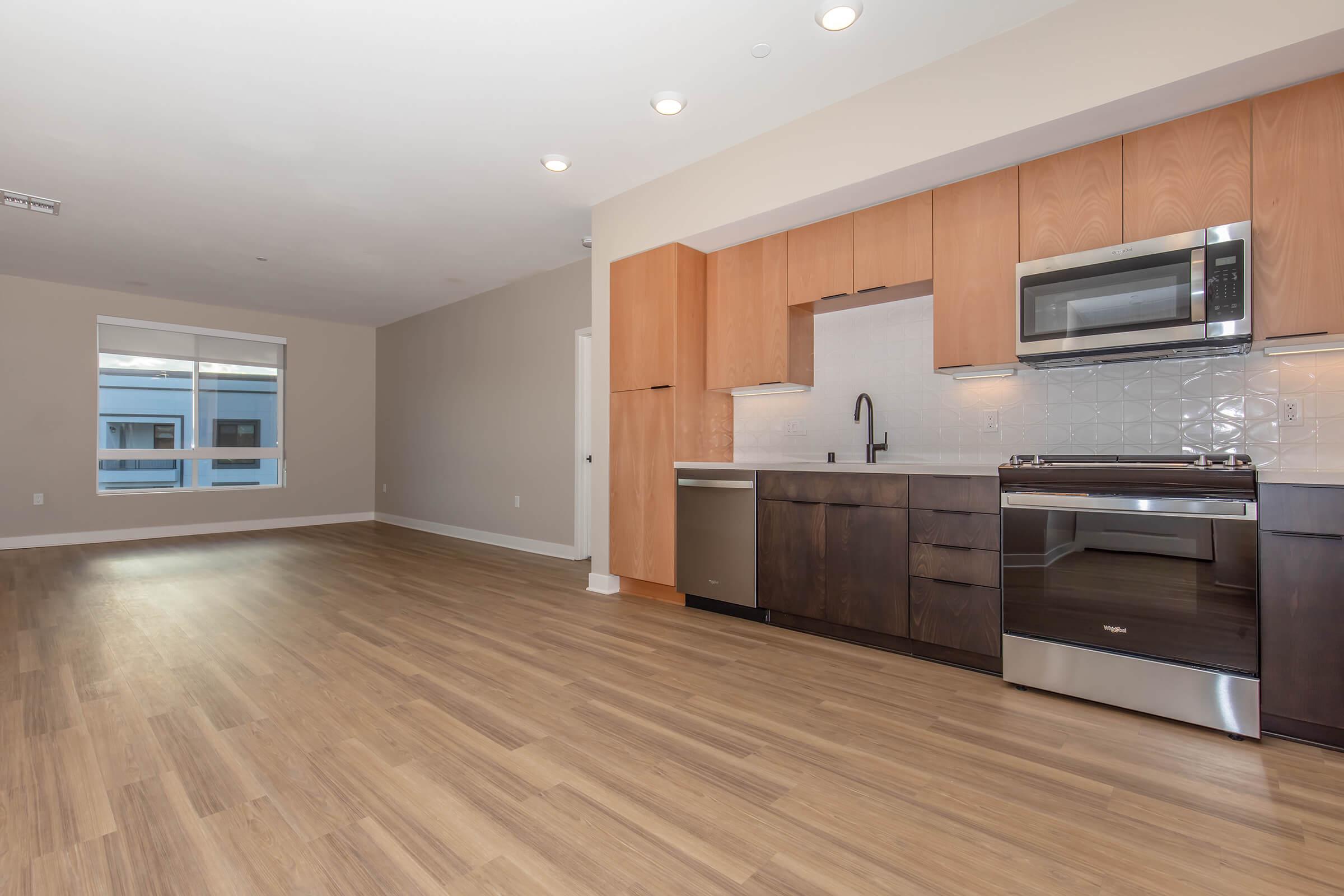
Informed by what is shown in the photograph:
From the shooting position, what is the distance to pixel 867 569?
3006 mm

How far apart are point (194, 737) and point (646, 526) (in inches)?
96.0

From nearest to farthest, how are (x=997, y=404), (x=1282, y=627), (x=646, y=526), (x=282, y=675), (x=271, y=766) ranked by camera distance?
(x=271, y=766), (x=1282, y=627), (x=282, y=675), (x=997, y=404), (x=646, y=526)

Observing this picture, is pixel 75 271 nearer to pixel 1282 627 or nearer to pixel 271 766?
pixel 271 766

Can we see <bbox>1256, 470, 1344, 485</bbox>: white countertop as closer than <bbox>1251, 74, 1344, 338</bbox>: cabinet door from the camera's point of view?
Yes

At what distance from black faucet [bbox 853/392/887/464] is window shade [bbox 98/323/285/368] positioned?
734 cm

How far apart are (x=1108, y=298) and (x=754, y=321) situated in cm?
178

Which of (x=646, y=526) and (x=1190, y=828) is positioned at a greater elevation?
(x=646, y=526)

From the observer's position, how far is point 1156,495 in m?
2.26

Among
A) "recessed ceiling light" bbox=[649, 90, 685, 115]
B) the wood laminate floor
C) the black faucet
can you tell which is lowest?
the wood laminate floor

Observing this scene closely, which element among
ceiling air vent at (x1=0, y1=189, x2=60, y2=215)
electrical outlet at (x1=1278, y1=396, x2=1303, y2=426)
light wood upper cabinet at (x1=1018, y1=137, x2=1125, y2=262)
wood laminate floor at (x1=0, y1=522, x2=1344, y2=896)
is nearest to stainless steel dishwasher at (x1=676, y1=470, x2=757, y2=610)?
wood laminate floor at (x1=0, y1=522, x2=1344, y2=896)

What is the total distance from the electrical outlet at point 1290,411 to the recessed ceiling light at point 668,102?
2.87 metres

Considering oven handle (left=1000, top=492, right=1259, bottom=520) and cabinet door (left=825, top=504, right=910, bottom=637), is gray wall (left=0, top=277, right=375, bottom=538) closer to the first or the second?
cabinet door (left=825, top=504, right=910, bottom=637)

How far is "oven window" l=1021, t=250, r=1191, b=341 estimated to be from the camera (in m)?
2.37

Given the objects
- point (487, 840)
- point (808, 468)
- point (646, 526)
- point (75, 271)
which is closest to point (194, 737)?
point (487, 840)
